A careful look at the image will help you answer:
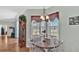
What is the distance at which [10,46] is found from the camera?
5.91ft

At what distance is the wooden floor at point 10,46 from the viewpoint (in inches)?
69.8

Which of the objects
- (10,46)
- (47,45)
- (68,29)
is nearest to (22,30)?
(10,46)

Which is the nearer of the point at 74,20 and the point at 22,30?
the point at 74,20

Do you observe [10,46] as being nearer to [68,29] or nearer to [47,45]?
[47,45]

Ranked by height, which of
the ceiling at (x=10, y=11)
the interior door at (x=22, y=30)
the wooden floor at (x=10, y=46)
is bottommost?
the wooden floor at (x=10, y=46)

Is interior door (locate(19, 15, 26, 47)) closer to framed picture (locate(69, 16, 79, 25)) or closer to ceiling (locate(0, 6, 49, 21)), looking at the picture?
ceiling (locate(0, 6, 49, 21))

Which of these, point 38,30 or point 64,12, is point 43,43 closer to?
point 38,30

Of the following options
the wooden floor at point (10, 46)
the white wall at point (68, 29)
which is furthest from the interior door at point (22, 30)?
the white wall at point (68, 29)

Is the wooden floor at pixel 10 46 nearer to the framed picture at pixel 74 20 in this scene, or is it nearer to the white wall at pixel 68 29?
the white wall at pixel 68 29

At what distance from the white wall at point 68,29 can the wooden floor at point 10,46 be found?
477mm

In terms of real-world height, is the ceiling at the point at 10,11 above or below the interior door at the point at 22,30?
above

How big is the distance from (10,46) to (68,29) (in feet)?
2.40
